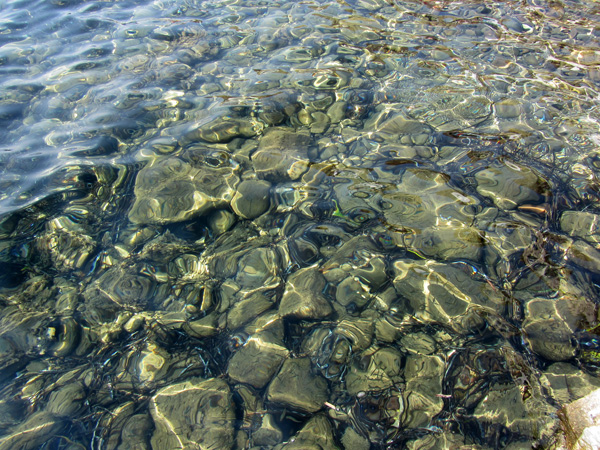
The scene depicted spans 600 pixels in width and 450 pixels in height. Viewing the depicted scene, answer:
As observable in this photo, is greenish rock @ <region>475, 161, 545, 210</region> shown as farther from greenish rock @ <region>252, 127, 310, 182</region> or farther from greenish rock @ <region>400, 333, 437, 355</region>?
greenish rock @ <region>252, 127, 310, 182</region>

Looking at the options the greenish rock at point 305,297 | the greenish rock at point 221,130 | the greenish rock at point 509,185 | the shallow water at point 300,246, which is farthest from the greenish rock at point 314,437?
the greenish rock at point 221,130

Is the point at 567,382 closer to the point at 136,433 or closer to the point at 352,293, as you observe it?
the point at 352,293

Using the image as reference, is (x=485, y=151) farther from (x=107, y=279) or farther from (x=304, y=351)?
(x=107, y=279)

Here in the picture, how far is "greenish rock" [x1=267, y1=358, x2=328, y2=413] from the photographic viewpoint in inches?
89.4

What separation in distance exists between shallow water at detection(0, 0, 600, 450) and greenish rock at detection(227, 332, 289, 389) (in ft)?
0.05

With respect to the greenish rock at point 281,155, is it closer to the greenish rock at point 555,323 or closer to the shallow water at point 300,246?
the shallow water at point 300,246

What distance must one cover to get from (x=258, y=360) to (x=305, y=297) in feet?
1.89

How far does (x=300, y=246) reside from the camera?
309cm

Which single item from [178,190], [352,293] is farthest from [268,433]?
[178,190]

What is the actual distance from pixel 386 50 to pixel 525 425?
16.4 feet

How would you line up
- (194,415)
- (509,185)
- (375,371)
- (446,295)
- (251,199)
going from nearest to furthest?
(194,415)
(375,371)
(446,295)
(509,185)
(251,199)

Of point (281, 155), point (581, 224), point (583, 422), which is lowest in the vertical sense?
point (583, 422)

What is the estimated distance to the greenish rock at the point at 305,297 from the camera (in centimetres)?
269

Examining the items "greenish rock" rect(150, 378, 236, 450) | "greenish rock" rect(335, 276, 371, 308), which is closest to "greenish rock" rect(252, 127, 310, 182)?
"greenish rock" rect(335, 276, 371, 308)
